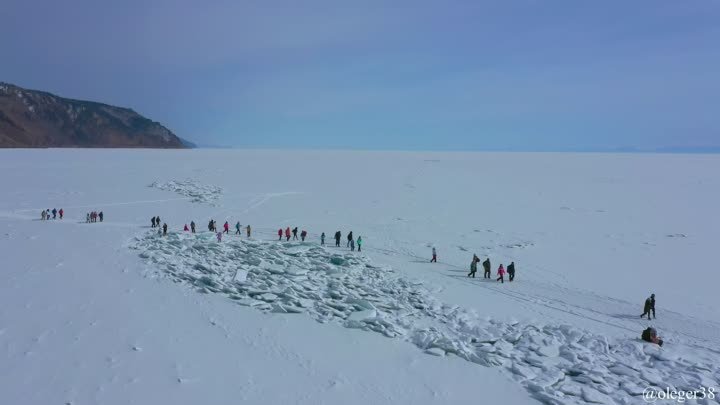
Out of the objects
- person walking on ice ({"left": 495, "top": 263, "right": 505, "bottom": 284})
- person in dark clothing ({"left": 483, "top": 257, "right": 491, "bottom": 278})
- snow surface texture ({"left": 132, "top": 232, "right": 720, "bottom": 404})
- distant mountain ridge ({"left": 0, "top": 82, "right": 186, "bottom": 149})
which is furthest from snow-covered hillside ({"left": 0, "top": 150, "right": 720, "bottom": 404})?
distant mountain ridge ({"left": 0, "top": 82, "right": 186, "bottom": 149})

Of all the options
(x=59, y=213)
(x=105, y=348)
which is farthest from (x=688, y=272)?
(x=59, y=213)

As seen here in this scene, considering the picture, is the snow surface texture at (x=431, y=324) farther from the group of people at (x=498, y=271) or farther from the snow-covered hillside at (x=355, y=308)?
the group of people at (x=498, y=271)

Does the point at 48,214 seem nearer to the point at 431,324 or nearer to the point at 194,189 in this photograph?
the point at 194,189

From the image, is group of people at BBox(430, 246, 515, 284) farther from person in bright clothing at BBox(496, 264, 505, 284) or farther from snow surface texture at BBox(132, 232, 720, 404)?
snow surface texture at BBox(132, 232, 720, 404)

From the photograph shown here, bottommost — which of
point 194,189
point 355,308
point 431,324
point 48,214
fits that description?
point 431,324

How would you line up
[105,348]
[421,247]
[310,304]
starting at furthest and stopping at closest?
[421,247]
[310,304]
[105,348]

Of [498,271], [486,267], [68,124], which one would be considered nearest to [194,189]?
[486,267]

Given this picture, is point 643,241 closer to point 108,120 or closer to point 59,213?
point 59,213
